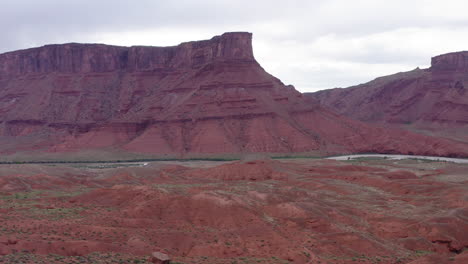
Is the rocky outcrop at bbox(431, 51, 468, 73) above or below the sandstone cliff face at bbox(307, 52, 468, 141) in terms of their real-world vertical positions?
above

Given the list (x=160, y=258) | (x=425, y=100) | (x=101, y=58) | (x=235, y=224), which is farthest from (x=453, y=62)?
(x=160, y=258)

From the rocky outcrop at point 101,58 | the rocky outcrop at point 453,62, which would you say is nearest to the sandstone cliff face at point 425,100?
the rocky outcrop at point 453,62

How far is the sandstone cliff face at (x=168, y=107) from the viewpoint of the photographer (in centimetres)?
10038

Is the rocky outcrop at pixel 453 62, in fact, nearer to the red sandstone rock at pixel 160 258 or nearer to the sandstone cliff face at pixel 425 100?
the sandstone cliff face at pixel 425 100

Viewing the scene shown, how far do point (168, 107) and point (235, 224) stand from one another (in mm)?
79874

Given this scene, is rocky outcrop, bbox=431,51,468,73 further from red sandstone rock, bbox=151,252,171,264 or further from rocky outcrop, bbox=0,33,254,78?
red sandstone rock, bbox=151,252,171,264

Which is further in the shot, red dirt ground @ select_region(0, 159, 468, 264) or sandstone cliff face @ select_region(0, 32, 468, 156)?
sandstone cliff face @ select_region(0, 32, 468, 156)

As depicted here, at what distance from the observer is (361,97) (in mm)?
164875

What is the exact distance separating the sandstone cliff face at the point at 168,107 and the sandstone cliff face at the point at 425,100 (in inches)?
1167

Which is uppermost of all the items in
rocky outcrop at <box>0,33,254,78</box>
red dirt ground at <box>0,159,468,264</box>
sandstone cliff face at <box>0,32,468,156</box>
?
rocky outcrop at <box>0,33,254,78</box>

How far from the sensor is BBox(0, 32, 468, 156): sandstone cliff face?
3952 inches

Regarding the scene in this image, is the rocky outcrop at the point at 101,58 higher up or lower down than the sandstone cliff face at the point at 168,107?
higher up

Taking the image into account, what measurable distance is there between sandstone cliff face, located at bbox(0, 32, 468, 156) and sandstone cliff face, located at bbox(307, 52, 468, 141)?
2964cm

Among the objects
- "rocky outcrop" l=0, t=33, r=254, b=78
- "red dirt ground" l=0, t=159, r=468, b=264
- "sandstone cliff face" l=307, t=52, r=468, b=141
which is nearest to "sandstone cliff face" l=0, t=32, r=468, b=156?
"rocky outcrop" l=0, t=33, r=254, b=78
